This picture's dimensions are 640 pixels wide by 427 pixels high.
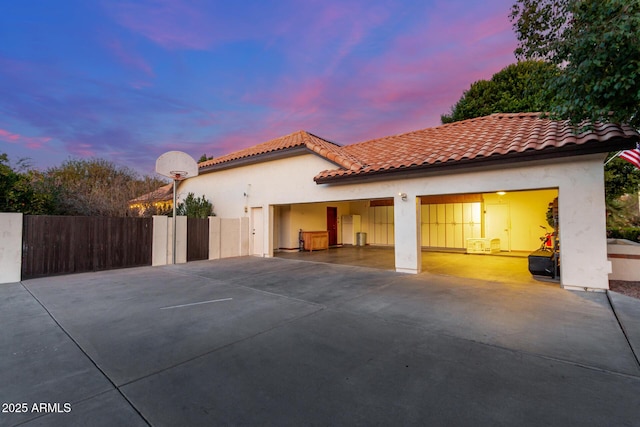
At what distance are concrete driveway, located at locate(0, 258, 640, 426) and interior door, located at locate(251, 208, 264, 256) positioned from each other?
749 cm

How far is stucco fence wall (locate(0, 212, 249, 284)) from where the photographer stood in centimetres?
801

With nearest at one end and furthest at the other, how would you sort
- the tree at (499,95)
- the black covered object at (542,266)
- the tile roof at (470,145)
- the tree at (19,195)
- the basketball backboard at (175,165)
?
1. the tile roof at (470,145)
2. the black covered object at (542,266)
3. the tree at (19,195)
4. the basketball backboard at (175,165)
5. the tree at (499,95)

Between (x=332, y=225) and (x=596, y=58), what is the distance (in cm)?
1564

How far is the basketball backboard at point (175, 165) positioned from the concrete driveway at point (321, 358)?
6.69 meters

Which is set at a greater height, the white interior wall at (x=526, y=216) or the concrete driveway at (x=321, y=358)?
the white interior wall at (x=526, y=216)

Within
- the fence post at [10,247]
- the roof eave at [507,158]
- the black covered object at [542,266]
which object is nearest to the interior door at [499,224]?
the black covered object at [542,266]

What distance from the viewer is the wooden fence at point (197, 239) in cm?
1228

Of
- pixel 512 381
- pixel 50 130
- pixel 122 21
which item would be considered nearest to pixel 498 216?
pixel 512 381


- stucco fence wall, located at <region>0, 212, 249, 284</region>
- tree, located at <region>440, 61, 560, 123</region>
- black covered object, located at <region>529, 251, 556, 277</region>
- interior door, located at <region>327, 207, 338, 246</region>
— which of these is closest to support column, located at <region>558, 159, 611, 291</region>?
black covered object, located at <region>529, 251, 556, 277</region>

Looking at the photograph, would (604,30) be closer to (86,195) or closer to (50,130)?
(86,195)

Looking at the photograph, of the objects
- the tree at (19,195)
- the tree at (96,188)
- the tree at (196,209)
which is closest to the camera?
the tree at (19,195)

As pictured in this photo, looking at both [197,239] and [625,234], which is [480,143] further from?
[197,239]

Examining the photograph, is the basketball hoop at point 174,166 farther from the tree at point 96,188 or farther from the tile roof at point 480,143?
the tile roof at point 480,143

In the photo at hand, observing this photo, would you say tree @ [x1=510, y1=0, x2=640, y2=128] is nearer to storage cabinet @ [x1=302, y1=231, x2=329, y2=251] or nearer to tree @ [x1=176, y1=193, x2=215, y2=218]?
storage cabinet @ [x1=302, y1=231, x2=329, y2=251]
